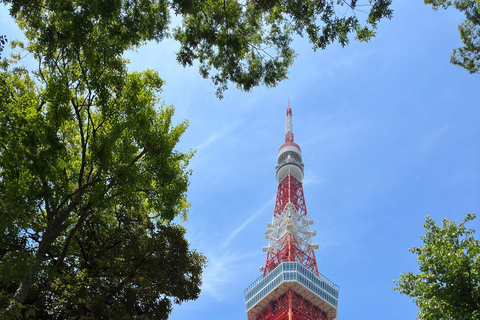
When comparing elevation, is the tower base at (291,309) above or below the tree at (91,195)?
above

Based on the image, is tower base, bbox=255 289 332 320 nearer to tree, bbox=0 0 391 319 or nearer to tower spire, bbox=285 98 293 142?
tower spire, bbox=285 98 293 142

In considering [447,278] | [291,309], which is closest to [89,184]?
[447,278]

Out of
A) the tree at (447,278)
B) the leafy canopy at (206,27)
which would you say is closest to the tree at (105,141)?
the leafy canopy at (206,27)

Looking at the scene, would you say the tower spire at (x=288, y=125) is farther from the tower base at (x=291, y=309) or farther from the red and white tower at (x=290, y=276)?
the tower base at (x=291, y=309)

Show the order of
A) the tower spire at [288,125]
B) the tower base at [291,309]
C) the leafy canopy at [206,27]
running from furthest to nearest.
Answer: the tower spire at [288,125] < the tower base at [291,309] < the leafy canopy at [206,27]

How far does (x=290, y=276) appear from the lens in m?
46.7

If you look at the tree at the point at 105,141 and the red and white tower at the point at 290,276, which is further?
the red and white tower at the point at 290,276

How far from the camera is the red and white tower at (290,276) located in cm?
4656

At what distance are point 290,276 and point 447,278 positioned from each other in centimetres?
3733

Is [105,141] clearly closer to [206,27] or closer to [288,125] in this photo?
[206,27]

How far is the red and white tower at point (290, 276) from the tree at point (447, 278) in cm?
3489

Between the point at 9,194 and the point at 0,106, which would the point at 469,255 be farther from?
the point at 0,106

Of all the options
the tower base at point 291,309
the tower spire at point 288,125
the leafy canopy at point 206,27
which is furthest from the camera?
the tower spire at point 288,125

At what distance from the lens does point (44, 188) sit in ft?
29.0
